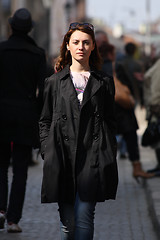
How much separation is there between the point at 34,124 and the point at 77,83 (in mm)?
2015

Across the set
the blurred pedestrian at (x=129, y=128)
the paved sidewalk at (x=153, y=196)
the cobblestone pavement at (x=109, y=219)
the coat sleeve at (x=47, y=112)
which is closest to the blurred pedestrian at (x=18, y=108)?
the cobblestone pavement at (x=109, y=219)

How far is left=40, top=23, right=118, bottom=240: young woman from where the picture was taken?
479 cm

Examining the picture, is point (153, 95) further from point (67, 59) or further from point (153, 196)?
point (67, 59)

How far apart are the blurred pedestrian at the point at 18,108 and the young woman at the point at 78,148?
6.10ft

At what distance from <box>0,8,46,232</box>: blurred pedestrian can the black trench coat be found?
1.90m

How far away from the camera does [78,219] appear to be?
4785 mm

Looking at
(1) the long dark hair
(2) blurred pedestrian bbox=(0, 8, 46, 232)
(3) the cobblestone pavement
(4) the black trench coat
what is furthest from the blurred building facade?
(4) the black trench coat

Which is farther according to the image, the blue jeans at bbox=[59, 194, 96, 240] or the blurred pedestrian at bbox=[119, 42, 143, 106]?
the blurred pedestrian at bbox=[119, 42, 143, 106]

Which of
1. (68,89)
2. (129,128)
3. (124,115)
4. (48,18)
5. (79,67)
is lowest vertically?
(48,18)

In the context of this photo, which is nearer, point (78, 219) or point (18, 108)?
point (78, 219)

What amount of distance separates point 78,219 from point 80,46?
1026 mm

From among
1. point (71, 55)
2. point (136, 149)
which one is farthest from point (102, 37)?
point (71, 55)

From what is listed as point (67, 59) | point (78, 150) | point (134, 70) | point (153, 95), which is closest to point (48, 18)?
point (134, 70)

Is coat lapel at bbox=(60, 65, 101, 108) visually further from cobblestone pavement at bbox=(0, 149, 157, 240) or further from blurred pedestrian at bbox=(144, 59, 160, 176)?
blurred pedestrian at bbox=(144, 59, 160, 176)
